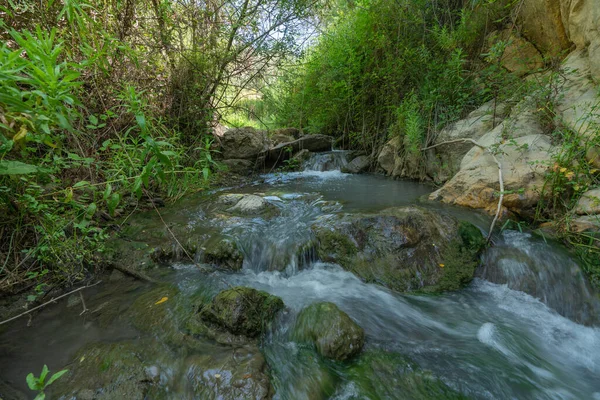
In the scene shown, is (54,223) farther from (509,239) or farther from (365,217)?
(509,239)

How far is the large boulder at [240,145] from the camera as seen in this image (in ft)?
23.6

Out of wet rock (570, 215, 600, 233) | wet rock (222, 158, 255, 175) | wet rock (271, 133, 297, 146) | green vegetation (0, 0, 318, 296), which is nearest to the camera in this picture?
green vegetation (0, 0, 318, 296)

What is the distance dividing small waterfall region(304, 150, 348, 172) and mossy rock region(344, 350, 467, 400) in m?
6.54

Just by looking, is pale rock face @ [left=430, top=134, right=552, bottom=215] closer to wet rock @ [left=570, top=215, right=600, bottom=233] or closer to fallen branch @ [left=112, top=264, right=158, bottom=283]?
wet rock @ [left=570, top=215, right=600, bottom=233]

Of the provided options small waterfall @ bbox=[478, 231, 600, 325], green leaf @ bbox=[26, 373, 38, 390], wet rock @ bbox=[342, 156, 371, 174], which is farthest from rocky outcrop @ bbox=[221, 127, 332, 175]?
green leaf @ bbox=[26, 373, 38, 390]

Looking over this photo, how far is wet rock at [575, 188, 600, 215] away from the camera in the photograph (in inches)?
104

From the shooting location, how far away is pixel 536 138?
3.80 m

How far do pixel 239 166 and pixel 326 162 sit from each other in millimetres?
2728

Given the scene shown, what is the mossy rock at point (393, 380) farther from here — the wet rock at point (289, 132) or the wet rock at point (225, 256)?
the wet rock at point (289, 132)

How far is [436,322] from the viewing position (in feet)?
7.83

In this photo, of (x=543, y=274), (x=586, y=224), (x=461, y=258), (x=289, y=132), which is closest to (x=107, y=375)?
(x=461, y=258)

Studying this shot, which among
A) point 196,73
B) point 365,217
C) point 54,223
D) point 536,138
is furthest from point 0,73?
point 536,138

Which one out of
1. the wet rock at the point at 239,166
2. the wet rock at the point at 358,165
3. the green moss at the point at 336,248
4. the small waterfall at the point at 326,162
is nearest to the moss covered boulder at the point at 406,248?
the green moss at the point at 336,248

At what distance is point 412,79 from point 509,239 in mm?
4807
